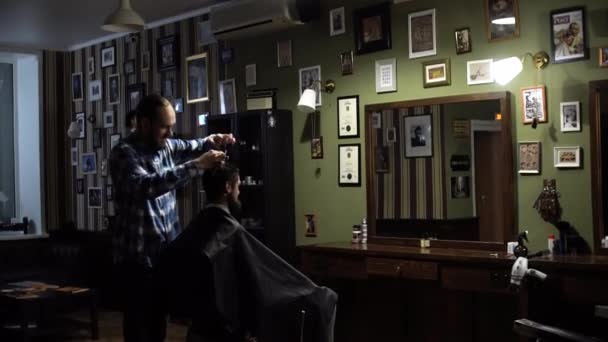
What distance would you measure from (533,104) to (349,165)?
4.35 ft

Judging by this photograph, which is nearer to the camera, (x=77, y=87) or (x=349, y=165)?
(x=349, y=165)

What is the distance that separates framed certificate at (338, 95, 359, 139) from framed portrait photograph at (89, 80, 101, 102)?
3.07 metres

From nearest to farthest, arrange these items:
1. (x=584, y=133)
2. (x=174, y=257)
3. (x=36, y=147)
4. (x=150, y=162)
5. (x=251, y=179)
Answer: (x=174, y=257) → (x=150, y=162) → (x=584, y=133) → (x=251, y=179) → (x=36, y=147)

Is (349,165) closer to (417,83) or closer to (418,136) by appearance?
(418,136)

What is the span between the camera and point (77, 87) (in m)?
7.14

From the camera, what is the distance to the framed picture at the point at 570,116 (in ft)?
12.0

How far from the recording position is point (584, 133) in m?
3.65

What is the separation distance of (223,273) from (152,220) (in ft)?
1.19

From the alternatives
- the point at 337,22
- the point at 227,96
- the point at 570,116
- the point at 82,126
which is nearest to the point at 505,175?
the point at 570,116

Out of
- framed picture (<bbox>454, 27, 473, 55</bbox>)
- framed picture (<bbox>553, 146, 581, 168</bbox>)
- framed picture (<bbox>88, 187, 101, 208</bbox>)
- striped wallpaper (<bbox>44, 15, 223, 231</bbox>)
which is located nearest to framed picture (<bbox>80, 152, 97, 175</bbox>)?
striped wallpaper (<bbox>44, 15, 223, 231</bbox>)

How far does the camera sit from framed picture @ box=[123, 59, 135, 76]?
21.2 ft

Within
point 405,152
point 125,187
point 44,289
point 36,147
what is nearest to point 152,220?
point 125,187

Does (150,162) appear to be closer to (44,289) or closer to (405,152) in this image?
(405,152)

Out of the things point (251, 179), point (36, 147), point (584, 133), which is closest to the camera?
point (584, 133)
